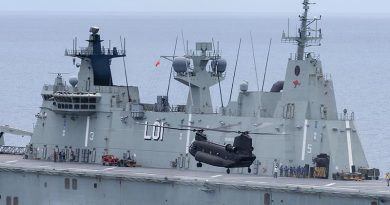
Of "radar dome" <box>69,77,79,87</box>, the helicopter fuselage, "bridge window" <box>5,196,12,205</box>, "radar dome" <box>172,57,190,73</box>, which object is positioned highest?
"radar dome" <box>172,57,190,73</box>

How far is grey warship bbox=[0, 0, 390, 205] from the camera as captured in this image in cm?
6906

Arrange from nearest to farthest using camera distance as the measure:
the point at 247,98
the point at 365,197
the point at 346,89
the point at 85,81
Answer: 1. the point at 365,197
2. the point at 247,98
3. the point at 85,81
4. the point at 346,89

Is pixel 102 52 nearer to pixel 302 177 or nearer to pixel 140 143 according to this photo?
pixel 140 143

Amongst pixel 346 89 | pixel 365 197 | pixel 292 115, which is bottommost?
pixel 365 197

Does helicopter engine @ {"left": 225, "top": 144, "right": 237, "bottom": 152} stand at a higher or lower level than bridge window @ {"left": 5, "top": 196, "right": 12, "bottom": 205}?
higher

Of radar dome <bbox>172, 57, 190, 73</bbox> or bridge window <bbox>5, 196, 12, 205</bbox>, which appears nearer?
radar dome <bbox>172, 57, 190, 73</bbox>

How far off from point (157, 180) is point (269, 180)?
235 inches

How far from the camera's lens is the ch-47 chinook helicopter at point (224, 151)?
6669cm

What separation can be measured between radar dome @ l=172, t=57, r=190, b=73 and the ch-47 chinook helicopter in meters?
6.51

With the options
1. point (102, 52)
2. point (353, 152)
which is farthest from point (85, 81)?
point (353, 152)

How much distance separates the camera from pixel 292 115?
71.9m

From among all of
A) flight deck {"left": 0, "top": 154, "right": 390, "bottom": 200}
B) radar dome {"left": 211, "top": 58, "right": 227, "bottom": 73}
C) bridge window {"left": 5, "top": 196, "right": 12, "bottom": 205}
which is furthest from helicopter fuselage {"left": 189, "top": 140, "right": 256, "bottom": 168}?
bridge window {"left": 5, "top": 196, "right": 12, "bottom": 205}

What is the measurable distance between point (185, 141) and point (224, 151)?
6938mm

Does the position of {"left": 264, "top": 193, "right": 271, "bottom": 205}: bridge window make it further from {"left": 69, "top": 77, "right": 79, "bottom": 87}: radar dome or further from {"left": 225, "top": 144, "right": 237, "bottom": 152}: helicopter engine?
{"left": 69, "top": 77, "right": 79, "bottom": 87}: radar dome
